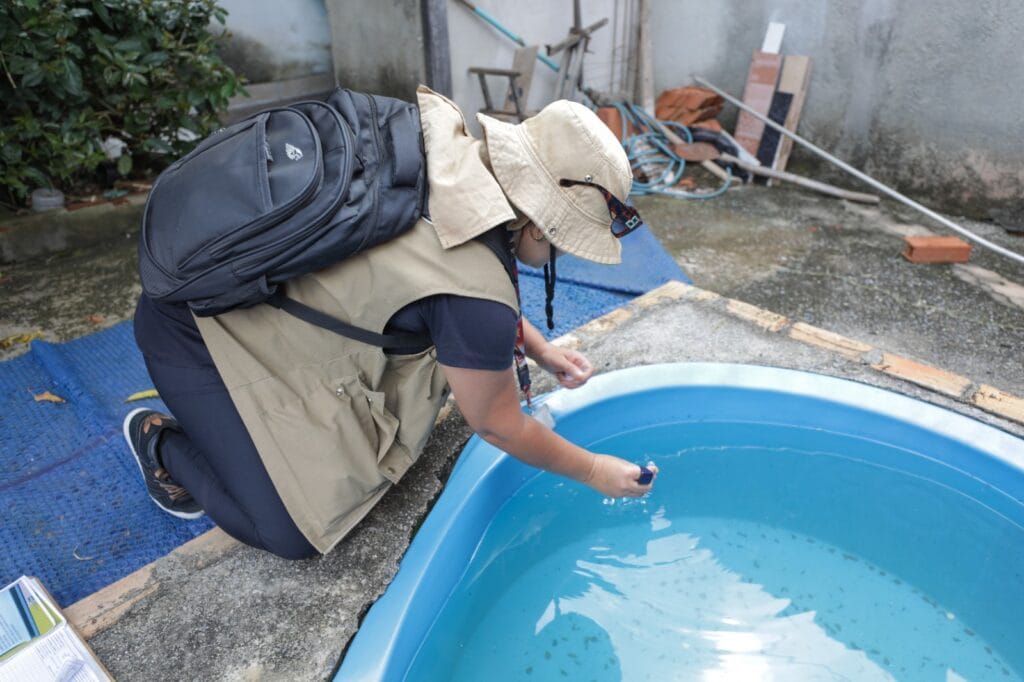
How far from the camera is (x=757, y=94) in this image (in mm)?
5020

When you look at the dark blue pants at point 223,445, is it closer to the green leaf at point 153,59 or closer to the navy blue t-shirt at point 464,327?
the navy blue t-shirt at point 464,327

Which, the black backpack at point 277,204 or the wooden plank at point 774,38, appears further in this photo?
the wooden plank at point 774,38

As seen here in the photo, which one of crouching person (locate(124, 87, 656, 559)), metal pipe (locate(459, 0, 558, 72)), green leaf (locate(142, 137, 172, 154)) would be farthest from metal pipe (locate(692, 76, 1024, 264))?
green leaf (locate(142, 137, 172, 154))

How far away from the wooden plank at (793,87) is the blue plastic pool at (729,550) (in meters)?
3.37

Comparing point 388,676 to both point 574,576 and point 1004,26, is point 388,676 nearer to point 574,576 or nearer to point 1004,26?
point 574,576

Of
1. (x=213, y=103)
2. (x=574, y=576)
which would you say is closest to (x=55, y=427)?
(x=574, y=576)

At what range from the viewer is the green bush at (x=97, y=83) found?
295 centimetres

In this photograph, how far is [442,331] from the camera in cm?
127

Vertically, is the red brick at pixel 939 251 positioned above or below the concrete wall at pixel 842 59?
below

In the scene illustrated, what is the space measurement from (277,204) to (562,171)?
1.72 feet

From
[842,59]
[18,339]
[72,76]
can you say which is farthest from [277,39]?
[842,59]

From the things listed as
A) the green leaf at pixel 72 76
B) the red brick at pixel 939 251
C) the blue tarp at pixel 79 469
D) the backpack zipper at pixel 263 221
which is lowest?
the red brick at pixel 939 251

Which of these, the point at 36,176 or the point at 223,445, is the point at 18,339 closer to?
the point at 36,176

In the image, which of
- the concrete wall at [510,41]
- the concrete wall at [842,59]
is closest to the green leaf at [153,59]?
the concrete wall at [842,59]
